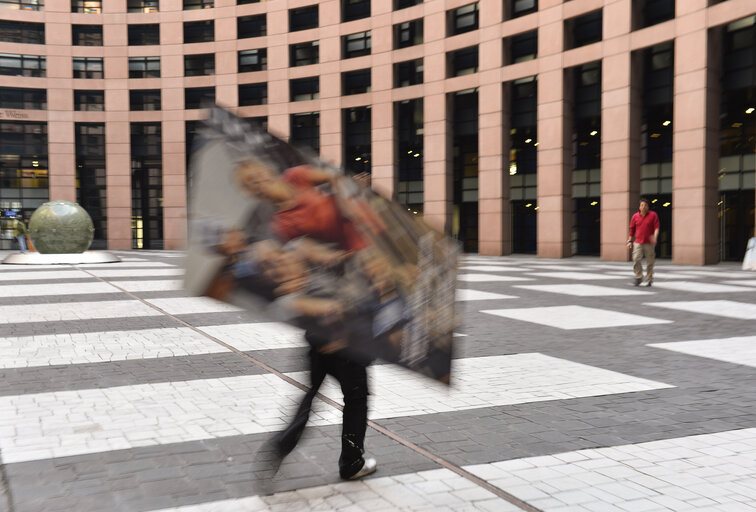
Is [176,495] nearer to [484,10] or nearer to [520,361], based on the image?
[520,361]

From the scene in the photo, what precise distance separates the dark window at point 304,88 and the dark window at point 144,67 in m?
9.30

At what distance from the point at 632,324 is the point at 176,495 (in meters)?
7.96

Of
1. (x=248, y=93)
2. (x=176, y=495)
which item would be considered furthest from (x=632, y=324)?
(x=248, y=93)

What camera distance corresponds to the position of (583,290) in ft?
49.8

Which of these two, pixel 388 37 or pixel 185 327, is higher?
pixel 388 37

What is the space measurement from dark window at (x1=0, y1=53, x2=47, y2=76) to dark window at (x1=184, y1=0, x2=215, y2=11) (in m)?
9.67

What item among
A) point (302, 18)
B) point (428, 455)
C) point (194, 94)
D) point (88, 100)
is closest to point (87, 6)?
point (88, 100)

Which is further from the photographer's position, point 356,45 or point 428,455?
point 356,45

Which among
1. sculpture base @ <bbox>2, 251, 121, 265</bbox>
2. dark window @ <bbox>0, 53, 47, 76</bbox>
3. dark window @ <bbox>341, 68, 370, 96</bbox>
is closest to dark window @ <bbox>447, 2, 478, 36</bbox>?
dark window @ <bbox>341, 68, 370, 96</bbox>

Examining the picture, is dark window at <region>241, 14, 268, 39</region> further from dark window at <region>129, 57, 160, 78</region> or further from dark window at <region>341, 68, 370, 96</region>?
dark window at <region>341, 68, 370, 96</region>

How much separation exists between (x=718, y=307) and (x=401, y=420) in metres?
9.06

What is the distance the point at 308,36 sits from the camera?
40031 millimetres

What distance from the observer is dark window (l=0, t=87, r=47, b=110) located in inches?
1703

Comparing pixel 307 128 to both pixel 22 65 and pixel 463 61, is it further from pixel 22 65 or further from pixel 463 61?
pixel 22 65
